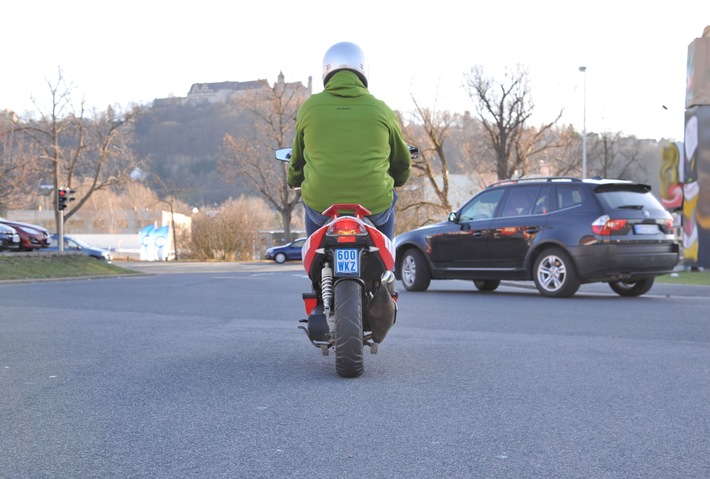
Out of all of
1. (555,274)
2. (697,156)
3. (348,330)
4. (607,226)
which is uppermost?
(697,156)

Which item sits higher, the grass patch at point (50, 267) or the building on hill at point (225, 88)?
the building on hill at point (225, 88)

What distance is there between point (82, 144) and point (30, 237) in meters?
29.2

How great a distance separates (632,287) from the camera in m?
13.2

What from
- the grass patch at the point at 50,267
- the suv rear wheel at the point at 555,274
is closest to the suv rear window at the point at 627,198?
the suv rear wheel at the point at 555,274

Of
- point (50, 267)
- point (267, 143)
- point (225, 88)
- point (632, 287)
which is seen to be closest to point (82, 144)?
point (267, 143)

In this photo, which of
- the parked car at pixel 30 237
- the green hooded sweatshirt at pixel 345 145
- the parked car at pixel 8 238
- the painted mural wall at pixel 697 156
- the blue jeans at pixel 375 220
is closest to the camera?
the green hooded sweatshirt at pixel 345 145

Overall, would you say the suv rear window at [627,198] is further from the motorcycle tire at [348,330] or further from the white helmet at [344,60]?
the motorcycle tire at [348,330]

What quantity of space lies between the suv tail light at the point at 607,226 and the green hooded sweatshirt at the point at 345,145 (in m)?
7.03

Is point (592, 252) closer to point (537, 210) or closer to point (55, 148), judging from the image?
point (537, 210)

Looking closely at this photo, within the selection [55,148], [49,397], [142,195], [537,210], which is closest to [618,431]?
[49,397]

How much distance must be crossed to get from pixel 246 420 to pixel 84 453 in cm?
82

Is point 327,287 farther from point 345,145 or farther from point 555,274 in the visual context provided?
point 555,274

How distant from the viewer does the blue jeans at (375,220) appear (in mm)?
5633

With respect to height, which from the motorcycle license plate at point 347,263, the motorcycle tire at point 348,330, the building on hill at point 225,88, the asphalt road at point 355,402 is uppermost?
the building on hill at point 225,88
